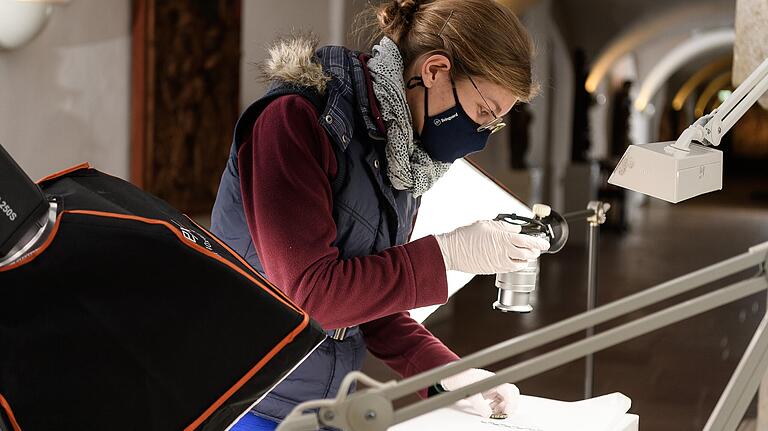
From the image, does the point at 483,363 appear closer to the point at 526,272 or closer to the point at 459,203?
the point at 526,272

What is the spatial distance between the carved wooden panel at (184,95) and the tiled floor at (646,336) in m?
1.62

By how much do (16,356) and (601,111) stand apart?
52.5ft

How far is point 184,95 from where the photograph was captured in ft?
16.2

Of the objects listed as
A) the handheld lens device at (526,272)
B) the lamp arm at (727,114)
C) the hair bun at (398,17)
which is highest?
the hair bun at (398,17)

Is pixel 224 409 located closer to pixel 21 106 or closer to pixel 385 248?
pixel 385 248

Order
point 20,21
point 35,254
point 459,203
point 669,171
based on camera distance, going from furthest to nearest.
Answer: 1. point 20,21
2. point 459,203
3. point 669,171
4. point 35,254

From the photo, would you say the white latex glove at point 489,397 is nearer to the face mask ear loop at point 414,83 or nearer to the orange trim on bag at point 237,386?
the face mask ear loop at point 414,83

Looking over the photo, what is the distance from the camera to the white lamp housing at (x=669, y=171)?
1.14 m

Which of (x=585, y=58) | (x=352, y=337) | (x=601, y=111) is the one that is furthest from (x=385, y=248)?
(x=601, y=111)

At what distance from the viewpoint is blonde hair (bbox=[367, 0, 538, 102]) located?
1730mm

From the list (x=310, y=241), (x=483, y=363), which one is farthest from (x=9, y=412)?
(x=310, y=241)

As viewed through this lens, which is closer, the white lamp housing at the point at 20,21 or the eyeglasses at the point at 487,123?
the eyeglasses at the point at 487,123

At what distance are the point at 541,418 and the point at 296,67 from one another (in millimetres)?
843

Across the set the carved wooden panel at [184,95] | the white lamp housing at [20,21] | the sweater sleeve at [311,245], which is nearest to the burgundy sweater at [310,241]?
the sweater sleeve at [311,245]
